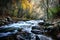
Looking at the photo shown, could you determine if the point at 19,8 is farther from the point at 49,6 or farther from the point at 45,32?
the point at 45,32

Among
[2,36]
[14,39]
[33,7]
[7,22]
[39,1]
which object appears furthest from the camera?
[33,7]

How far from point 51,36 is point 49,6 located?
276cm

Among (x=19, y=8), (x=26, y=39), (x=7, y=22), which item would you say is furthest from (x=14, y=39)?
(x=19, y=8)

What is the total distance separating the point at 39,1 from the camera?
832cm

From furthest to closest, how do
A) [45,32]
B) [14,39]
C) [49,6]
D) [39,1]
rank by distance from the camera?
[39,1] < [49,6] < [45,32] < [14,39]

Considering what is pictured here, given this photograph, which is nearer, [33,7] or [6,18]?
[6,18]

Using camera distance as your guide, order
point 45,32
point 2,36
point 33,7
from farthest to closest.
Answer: point 33,7 < point 45,32 < point 2,36

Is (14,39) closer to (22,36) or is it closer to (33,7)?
(22,36)

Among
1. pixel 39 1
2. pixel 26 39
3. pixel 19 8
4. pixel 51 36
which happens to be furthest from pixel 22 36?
pixel 39 1

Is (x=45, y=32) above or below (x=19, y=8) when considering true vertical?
below

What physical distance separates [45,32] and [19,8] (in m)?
2.86

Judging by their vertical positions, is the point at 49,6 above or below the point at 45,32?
above

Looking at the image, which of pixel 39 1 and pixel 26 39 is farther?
pixel 39 1

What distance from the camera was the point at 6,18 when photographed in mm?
5973
